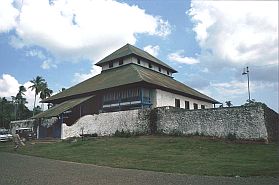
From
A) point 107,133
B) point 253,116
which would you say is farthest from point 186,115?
point 107,133

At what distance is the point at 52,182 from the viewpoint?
27.6 feet

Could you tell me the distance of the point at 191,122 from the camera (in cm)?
2294

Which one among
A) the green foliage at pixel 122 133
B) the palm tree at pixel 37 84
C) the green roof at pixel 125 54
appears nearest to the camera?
the green foliage at pixel 122 133

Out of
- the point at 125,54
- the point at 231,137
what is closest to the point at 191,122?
the point at 231,137

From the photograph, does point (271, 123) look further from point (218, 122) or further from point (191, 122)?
point (191, 122)

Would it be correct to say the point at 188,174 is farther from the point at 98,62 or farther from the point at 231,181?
the point at 98,62

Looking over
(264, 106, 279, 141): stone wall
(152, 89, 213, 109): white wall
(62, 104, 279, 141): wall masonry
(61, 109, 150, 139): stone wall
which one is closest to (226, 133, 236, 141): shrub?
(62, 104, 279, 141): wall masonry

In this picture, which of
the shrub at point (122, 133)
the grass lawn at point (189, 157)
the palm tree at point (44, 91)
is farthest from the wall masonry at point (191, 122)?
the palm tree at point (44, 91)

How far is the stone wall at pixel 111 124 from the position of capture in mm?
25375

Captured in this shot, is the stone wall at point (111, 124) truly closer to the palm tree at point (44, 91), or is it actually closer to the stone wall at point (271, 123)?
the stone wall at point (271, 123)

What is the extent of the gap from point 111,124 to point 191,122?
7450 millimetres

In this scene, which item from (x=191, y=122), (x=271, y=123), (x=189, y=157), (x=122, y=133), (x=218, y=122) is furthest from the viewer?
(x=122, y=133)

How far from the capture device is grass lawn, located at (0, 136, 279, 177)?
37.4 feet

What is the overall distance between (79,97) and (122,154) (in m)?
19.9
